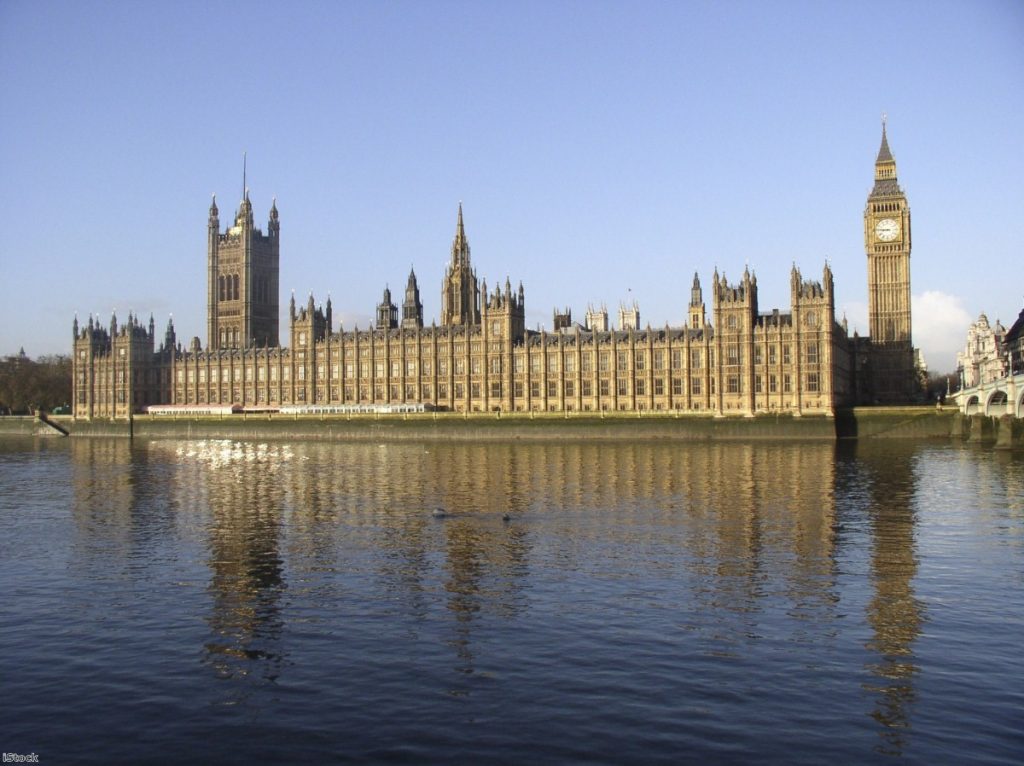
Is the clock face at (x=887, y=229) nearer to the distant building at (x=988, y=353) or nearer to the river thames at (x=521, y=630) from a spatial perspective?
the distant building at (x=988, y=353)

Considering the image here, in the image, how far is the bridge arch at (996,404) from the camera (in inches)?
4117

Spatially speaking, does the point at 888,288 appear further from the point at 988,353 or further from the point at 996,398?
the point at 996,398

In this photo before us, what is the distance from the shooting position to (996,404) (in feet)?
352

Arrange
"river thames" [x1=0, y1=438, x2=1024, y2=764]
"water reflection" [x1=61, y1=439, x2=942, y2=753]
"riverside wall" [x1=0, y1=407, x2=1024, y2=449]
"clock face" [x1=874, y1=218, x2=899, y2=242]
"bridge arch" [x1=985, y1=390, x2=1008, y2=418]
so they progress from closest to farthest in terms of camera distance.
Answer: "river thames" [x1=0, y1=438, x2=1024, y2=764], "water reflection" [x1=61, y1=439, x2=942, y2=753], "bridge arch" [x1=985, y1=390, x2=1008, y2=418], "riverside wall" [x1=0, y1=407, x2=1024, y2=449], "clock face" [x1=874, y1=218, x2=899, y2=242]

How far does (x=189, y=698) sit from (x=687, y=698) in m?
11.6

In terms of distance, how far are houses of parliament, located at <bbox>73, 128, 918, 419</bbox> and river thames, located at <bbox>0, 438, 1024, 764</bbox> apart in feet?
238

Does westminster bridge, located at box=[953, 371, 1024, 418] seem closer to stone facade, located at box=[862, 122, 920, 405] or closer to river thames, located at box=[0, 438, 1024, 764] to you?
stone facade, located at box=[862, 122, 920, 405]

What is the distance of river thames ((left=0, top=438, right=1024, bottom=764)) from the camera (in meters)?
20.1

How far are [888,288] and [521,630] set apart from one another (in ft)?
477

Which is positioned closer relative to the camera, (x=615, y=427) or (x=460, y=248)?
(x=615, y=427)

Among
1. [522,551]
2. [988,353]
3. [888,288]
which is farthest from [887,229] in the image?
[522,551]

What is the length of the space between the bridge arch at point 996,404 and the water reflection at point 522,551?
3360 centimetres

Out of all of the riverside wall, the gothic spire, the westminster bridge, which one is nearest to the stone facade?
the westminster bridge

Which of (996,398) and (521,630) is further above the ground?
(996,398)
